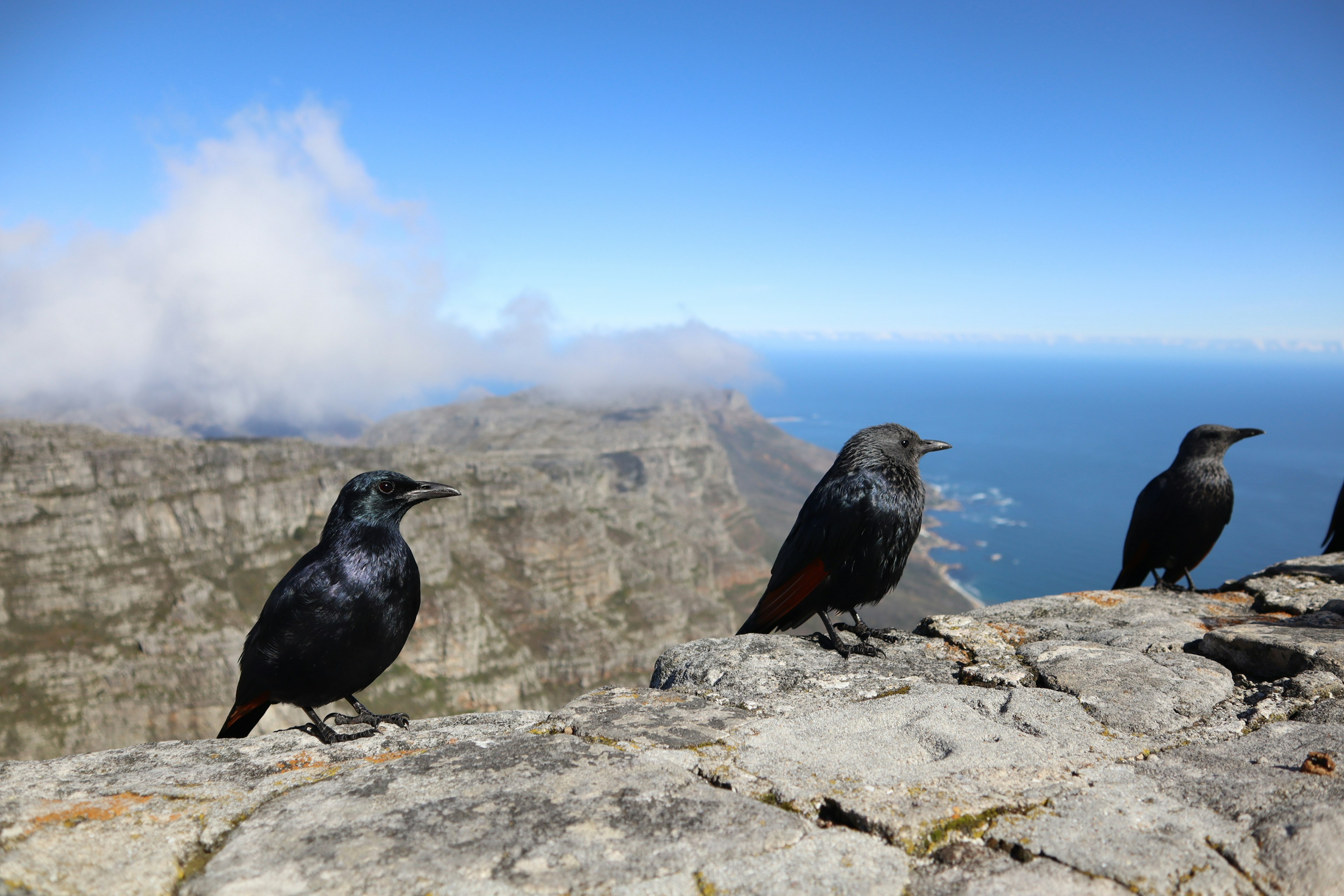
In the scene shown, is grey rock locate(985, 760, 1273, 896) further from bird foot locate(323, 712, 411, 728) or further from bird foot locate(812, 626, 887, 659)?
bird foot locate(323, 712, 411, 728)

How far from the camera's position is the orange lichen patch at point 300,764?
314 cm

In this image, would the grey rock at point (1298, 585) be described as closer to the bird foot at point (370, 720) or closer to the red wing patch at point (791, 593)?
the red wing patch at point (791, 593)

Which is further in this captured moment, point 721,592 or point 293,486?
point 721,592

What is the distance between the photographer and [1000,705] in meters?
3.62

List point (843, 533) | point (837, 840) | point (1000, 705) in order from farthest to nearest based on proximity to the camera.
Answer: point (843, 533), point (1000, 705), point (837, 840)

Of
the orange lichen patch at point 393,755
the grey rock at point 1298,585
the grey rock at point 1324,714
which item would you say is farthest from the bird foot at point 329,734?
the grey rock at point 1298,585

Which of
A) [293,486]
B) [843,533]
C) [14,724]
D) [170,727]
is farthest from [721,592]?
[843,533]

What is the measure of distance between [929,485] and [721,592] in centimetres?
9503

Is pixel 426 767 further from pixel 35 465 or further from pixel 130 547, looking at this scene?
pixel 35 465

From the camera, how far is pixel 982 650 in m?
4.77

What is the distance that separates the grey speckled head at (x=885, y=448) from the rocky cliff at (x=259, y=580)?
62.7 meters

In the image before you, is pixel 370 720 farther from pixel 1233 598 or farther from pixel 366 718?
pixel 1233 598

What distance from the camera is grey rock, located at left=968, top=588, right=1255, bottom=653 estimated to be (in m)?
4.77

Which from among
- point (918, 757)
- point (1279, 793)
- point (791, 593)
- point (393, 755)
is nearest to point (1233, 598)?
point (791, 593)
